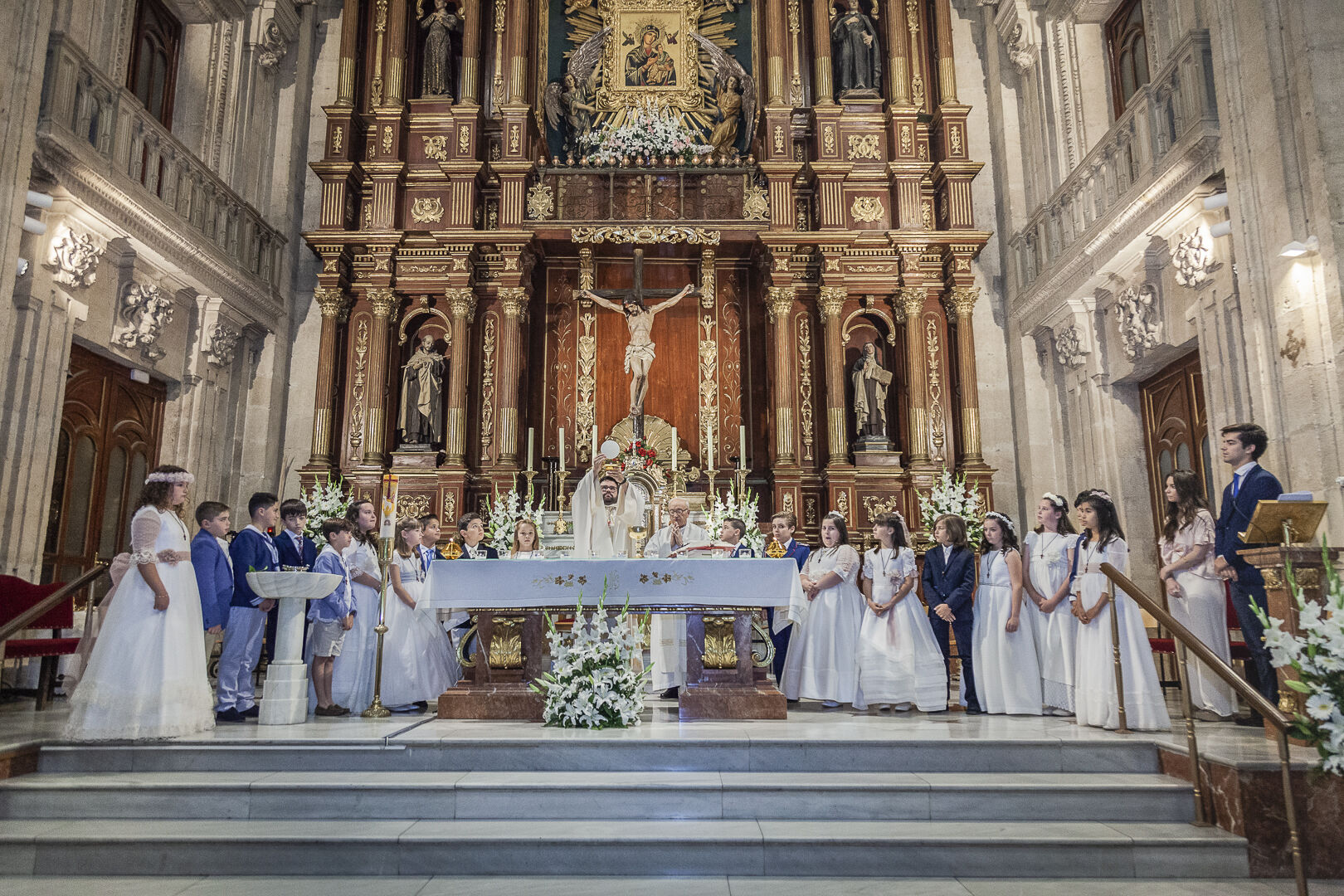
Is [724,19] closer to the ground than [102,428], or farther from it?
farther from it

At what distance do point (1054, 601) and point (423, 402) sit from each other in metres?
8.16

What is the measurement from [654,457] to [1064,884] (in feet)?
24.8

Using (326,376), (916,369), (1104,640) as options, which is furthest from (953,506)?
(326,376)

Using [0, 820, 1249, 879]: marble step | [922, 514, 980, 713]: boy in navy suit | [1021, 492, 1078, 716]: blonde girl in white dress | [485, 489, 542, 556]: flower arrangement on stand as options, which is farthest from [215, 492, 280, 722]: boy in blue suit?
[1021, 492, 1078, 716]: blonde girl in white dress

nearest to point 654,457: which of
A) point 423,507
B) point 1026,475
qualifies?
point 423,507

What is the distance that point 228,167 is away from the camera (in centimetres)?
1220

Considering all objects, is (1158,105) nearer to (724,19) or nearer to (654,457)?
(654,457)

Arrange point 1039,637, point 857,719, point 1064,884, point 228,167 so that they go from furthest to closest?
1. point 228,167
2. point 1039,637
3. point 857,719
4. point 1064,884

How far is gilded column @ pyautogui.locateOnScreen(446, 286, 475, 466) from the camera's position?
39.4 ft

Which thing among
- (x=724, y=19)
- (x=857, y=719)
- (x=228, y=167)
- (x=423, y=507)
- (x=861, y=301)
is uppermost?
(x=724, y=19)

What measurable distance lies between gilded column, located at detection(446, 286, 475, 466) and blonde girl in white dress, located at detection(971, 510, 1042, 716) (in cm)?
690

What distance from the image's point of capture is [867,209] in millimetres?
12812

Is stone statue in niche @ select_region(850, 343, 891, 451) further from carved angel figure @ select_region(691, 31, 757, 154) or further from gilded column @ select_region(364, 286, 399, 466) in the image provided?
gilded column @ select_region(364, 286, 399, 466)

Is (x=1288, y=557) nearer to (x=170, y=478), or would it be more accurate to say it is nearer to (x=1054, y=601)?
(x=1054, y=601)
